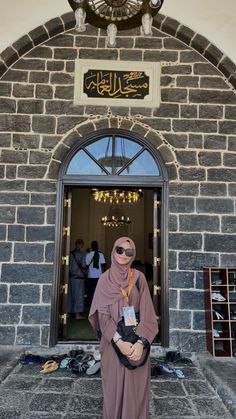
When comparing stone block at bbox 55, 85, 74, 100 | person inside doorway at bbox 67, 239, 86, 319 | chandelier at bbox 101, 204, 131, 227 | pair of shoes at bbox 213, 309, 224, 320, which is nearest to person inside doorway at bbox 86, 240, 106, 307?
person inside doorway at bbox 67, 239, 86, 319

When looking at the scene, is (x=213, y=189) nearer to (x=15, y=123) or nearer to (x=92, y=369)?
(x=92, y=369)

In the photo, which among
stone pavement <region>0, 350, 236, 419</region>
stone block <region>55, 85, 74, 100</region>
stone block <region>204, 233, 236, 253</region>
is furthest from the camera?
stone block <region>55, 85, 74, 100</region>

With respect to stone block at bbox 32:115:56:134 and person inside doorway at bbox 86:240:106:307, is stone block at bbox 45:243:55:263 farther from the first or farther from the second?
person inside doorway at bbox 86:240:106:307

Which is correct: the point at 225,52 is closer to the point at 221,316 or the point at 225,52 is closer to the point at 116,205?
the point at 221,316

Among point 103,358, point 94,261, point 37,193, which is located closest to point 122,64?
point 37,193

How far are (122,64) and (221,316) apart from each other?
3.13 metres

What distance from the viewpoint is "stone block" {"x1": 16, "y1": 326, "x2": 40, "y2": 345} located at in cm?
381

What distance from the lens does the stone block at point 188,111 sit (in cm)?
423

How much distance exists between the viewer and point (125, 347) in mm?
1965

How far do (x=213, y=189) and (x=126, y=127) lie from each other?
1.26 metres

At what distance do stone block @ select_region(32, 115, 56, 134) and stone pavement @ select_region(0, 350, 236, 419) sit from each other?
99.2 inches

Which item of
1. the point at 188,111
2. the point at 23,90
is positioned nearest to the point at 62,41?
the point at 23,90

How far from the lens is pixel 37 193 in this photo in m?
4.06

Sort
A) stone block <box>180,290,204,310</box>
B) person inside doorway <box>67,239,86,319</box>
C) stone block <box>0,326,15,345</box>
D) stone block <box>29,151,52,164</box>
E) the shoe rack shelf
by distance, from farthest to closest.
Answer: person inside doorway <box>67,239,86,319</box> < stone block <box>29,151,52,164</box> < stone block <box>180,290,204,310</box> < stone block <box>0,326,15,345</box> < the shoe rack shelf
